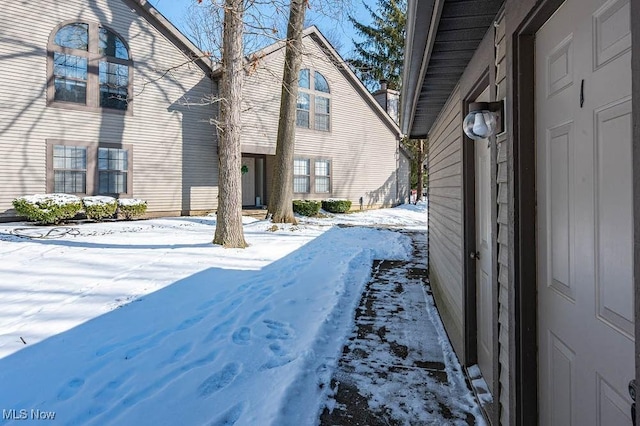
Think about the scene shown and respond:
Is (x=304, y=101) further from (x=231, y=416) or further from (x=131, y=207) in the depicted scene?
(x=231, y=416)

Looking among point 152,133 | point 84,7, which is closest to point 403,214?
point 152,133

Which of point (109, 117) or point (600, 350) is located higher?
point (109, 117)

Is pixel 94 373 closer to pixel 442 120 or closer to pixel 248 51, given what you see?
pixel 442 120

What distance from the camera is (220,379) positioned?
270 centimetres

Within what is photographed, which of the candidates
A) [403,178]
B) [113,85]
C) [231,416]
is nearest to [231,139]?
[231,416]

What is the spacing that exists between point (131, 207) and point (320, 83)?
943cm

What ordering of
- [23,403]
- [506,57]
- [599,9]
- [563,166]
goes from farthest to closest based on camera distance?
[23,403] → [506,57] → [563,166] → [599,9]

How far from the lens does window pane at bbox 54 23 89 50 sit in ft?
38.3

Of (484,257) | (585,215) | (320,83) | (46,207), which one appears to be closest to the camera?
(585,215)

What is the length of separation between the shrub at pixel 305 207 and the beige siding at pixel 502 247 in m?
13.2

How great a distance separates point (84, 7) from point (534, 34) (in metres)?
14.3

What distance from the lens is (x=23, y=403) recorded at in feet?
7.59

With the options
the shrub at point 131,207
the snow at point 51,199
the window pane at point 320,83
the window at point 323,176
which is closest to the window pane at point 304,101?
the window pane at point 320,83

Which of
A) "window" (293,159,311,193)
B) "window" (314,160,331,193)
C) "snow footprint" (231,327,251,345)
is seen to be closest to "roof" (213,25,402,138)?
"window" (314,160,331,193)
